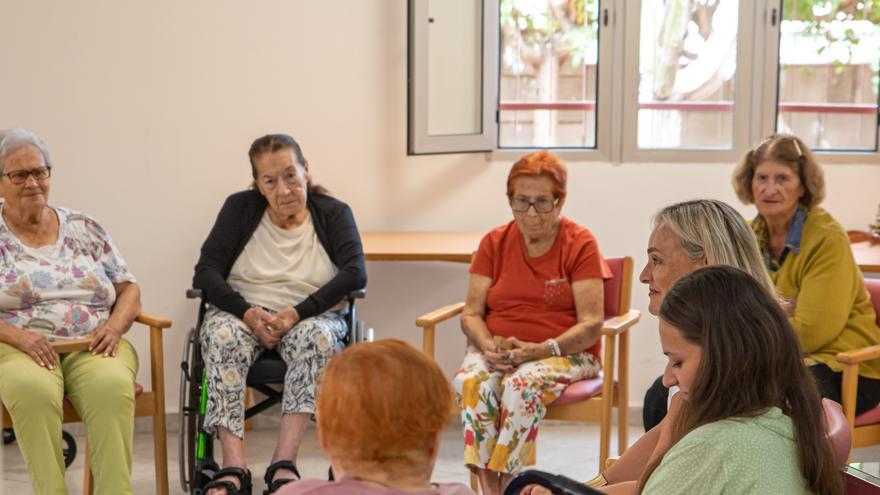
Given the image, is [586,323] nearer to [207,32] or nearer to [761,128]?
[761,128]

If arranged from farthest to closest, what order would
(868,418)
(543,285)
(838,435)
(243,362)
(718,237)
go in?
(543,285) → (243,362) → (868,418) → (718,237) → (838,435)

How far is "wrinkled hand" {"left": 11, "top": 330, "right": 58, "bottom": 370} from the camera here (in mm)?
3342

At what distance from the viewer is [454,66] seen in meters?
4.40

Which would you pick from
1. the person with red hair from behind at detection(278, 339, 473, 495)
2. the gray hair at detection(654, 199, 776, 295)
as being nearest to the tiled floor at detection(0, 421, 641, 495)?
the gray hair at detection(654, 199, 776, 295)

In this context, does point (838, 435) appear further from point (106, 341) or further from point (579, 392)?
point (106, 341)

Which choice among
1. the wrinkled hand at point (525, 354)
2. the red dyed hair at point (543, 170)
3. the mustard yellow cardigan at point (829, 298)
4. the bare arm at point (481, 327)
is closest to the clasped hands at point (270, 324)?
the bare arm at point (481, 327)

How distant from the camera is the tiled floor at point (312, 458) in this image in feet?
13.0

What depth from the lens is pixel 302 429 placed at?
11.6 ft

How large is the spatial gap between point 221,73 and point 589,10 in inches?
59.9

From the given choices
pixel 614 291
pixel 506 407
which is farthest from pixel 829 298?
pixel 506 407

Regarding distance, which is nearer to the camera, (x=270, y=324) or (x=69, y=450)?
(x=270, y=324)

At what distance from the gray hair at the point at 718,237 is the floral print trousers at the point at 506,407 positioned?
116cm

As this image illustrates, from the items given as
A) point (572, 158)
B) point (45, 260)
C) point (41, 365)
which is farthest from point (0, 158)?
point (572, 158)

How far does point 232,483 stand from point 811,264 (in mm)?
1837
